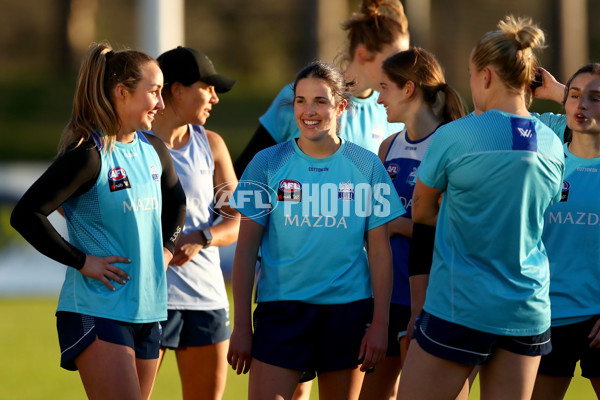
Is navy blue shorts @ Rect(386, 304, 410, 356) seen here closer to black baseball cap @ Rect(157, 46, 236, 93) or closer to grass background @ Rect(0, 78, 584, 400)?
black baseball cap @ Rect(157, 46, 236, 93)

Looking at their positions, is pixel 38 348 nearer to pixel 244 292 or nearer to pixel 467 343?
pixel 244 292

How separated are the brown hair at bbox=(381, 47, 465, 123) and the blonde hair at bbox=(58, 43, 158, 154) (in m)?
1.20

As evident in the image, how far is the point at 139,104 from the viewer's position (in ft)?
12.3

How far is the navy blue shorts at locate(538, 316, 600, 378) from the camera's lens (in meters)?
3.91

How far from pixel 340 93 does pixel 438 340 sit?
3.84 feet

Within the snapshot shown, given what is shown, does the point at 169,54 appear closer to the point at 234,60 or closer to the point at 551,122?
the point at 551,122

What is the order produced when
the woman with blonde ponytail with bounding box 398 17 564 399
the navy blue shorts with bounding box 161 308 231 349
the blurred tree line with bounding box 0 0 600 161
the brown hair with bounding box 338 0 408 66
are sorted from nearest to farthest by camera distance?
the woman with blonde ponytail with bounding box 398 17 564 399 → the navy blue shorts with bounding box 161 308 231 349 → the brown hair with bounding box 338 0 408 66 → the blurred tree line with bounding box 0 0 600 161

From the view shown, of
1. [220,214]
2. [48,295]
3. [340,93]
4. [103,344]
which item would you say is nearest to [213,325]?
[220,214]

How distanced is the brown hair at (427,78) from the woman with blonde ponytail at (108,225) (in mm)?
1114

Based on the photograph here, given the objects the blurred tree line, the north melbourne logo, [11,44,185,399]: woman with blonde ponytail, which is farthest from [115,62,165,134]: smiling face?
the blurred tree line

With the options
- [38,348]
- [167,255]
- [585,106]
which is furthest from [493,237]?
[38,348]

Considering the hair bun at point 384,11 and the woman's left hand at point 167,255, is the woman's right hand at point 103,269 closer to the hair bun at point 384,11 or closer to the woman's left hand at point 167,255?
the woman's left hand at point 167,255

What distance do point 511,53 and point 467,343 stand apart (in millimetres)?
1084

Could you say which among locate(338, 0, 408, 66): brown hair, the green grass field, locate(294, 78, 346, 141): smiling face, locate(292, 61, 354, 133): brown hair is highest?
locate(338, 0, 408, 66): brown hair
